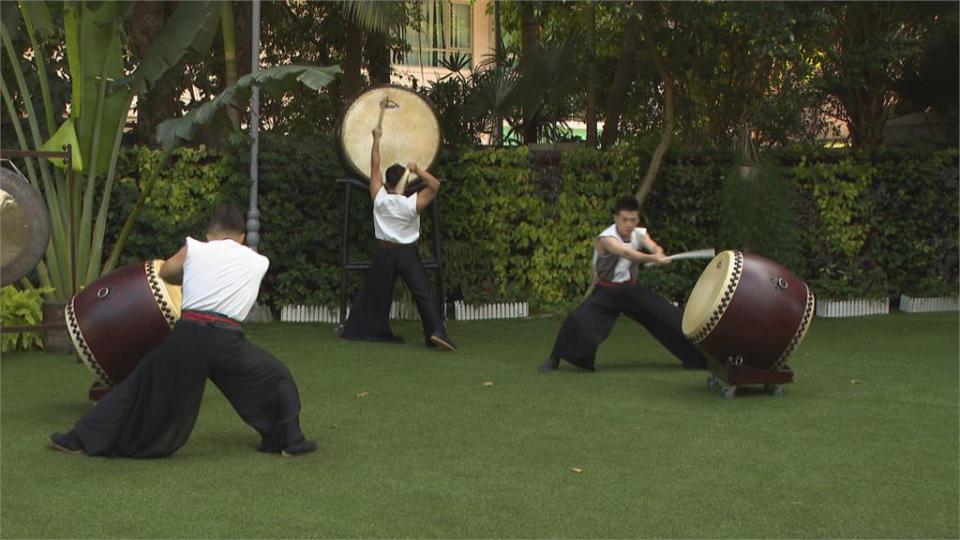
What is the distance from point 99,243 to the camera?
37.6 feet

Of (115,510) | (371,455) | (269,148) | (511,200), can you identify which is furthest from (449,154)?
(115,510)

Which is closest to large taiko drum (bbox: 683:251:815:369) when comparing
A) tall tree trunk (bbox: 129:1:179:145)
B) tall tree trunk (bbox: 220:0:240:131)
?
tall tree trunk (bbox: 220:0:240:131)

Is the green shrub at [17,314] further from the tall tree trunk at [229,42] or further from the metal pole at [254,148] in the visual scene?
the tall tree trunk at [229,42]

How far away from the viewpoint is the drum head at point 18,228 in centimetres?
950

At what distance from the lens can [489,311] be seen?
13438 millimetres

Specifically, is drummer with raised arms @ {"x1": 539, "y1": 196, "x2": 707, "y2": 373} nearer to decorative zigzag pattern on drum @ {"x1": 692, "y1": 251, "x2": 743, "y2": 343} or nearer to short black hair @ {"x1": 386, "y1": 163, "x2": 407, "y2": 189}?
→ decorative zigzag pattern on drum @ {"x1": 692, "y1": 251, "x2": 743, "y2": 343}

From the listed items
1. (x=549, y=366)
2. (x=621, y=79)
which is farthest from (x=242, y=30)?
(x=549, y=366)

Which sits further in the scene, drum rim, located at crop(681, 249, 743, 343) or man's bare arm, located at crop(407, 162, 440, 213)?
man's bare arm, located at crop(407, 162, 440, 213)

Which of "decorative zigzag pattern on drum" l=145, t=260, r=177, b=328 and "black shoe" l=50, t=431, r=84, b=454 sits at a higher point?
"decorative zigzag pattern on drum" l=145, t=260, r=177, b=328

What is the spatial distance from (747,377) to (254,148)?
5695mm

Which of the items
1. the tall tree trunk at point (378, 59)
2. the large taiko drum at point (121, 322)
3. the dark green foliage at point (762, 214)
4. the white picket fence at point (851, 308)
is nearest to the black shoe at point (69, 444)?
the large taiko drum at point (121, 322)

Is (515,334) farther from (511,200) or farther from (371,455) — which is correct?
(371,455)

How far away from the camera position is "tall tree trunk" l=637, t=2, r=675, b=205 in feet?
44.8

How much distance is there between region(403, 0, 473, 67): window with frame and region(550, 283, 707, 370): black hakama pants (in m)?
12.5
